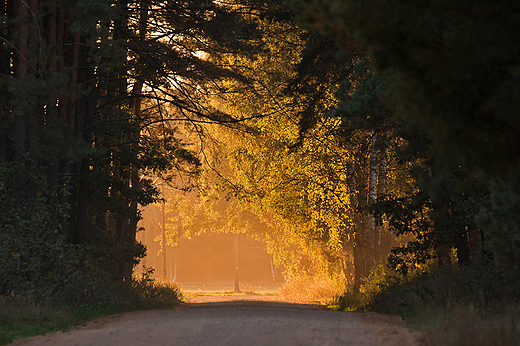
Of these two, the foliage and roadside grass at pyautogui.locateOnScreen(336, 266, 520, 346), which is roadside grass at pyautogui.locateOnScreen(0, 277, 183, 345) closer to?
the foliage

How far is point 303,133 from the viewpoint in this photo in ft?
54.3

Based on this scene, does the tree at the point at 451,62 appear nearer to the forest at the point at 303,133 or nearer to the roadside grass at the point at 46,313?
the forest at the point at 303,133

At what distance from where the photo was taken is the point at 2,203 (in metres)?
12.3

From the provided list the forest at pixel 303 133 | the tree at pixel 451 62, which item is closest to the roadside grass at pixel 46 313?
the forest at pixel 303 133

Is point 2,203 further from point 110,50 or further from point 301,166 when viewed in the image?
point 301,166

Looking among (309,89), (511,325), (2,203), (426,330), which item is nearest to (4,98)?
(2,203)

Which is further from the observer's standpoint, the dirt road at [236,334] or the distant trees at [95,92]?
the distant trees at [95,92]

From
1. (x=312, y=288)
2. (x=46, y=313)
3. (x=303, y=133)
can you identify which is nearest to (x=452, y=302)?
(x=303, y=133)

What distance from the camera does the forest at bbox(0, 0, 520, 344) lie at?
4906 mm

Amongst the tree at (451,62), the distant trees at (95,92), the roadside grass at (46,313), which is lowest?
the roadside grass at (46,313)

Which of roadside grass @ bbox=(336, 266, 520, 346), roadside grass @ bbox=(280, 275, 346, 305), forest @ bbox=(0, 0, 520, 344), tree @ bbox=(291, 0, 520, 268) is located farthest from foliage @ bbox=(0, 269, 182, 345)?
roadside grass @ bbox=(280, 275, 346, 305)

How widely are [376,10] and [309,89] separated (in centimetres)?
1052

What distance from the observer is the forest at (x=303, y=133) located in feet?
16.1

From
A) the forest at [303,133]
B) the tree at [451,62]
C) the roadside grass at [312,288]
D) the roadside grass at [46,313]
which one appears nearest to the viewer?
the tree at [451,62]
